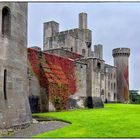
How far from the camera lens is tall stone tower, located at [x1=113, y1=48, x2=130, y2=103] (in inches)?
2429

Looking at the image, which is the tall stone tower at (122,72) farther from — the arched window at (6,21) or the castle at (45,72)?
the arched window at (6,21)

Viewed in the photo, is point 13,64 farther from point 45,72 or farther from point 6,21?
point 45,72

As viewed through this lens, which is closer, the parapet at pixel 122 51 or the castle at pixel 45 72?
the castle at pixel 45 72

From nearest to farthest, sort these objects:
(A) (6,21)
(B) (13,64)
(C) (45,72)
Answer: (A) (6,21) → (B) (13,64) → (C) (45,72)

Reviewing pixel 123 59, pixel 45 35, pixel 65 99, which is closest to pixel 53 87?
pixel 65 99

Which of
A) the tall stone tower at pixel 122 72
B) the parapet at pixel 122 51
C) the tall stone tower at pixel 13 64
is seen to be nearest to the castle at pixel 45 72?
the tall stone tower at pixel 13 64

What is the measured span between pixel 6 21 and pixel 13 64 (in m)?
1.88

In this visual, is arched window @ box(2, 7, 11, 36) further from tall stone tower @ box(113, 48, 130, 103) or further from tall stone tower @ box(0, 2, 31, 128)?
tall stone tower @ box(113, 48, 130, 103)

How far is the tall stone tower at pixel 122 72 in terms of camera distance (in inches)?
2429

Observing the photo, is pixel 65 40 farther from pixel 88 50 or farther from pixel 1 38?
pixel 1 38

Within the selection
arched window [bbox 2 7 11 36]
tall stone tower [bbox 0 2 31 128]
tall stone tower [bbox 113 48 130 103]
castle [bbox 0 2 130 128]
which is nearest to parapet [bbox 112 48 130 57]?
tall stone tower [bbox 113 48 130 103]

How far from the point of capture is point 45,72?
26.5 meters

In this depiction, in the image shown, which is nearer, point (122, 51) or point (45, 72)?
point (45, 72)

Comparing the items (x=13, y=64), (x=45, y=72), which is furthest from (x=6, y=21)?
(x=45, y=72)
